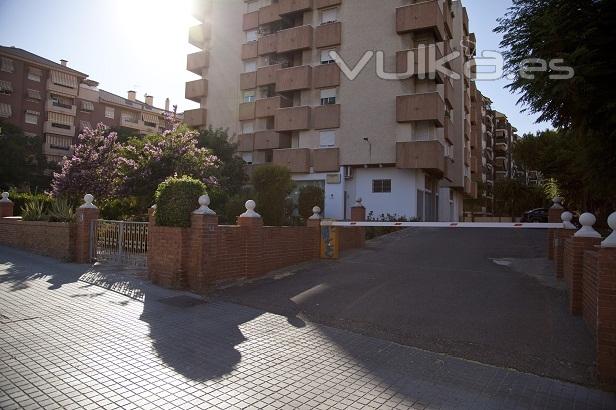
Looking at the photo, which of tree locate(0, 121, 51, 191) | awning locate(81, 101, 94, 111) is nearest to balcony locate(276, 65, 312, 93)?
tree locate(0, 121, 51, 191)

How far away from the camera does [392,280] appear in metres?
9.23

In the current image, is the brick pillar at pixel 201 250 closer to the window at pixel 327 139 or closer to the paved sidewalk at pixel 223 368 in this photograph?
the paved sidewalk at pixel 223 368

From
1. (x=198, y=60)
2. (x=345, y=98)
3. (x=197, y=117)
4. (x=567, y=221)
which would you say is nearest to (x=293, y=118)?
(x=345, y=98)

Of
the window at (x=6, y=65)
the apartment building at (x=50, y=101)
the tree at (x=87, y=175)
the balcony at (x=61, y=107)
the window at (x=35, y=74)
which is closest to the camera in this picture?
the tree at (x=87, y=175)

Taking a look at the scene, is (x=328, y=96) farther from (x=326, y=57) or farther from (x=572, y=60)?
(x=572, y=60)

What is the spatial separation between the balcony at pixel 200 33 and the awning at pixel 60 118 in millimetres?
21976

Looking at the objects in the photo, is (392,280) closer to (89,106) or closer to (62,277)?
(62,277)

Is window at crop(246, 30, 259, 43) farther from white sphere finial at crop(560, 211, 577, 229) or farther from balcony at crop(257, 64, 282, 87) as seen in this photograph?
white sphere finial at crop(560, 211, 577, 229)

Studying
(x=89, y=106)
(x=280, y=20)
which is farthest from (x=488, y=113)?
(x=89, y=106)

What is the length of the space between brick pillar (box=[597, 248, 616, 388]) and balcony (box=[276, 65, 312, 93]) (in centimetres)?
2781

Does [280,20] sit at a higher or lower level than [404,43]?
higher

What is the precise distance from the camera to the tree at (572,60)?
7.34m

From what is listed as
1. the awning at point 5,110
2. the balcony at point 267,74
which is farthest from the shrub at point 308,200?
the awning at point 5,110

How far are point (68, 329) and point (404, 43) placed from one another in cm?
2681
